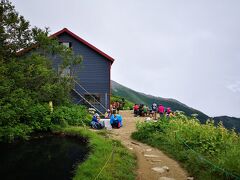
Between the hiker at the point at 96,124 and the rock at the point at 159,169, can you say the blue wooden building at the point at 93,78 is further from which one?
the rock at the point at 159,169

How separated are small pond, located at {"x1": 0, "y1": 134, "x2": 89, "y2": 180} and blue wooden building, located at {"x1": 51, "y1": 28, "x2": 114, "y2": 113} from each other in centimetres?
1121

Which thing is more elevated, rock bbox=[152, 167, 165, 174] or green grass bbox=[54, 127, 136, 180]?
green grass bbox=[54, 127, 136, 180]

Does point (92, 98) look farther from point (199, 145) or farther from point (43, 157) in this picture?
point (199, 145)

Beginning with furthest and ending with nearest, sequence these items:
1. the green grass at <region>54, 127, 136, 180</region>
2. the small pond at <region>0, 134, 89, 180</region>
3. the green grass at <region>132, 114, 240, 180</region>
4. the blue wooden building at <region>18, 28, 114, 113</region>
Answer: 1. the blue wooden building at <region>18, 28, 114, 113</region>
2. the small pond at <region>0, 134, 89, 180</region>
3. the green grass at <region>54, 127, 136, 180</region>
4. the green grass at <region>132, 114, 240, 180</region>

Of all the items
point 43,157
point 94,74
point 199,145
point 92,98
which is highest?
point 94,74

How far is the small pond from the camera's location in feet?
29.0

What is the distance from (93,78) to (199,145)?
17611 millimetres

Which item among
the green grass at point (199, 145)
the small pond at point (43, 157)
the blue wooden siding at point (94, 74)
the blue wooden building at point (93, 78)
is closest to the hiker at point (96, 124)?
the small pond at point (43, 157)

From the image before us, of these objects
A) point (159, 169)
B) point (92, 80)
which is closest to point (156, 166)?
point (159, 169)

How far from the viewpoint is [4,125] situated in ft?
39.3

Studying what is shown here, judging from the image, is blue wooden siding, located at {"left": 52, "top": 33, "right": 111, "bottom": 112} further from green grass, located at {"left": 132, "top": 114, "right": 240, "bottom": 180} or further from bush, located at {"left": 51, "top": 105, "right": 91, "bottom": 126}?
green grass, located at {"left": 132, "top": 114, "right": 240, "bottom": 180}

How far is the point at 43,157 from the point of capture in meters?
11.1

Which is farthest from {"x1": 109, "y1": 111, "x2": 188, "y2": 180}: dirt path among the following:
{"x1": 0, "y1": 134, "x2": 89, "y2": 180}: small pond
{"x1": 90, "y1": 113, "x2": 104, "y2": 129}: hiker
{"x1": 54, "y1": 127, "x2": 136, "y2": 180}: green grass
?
{"x1": 90, "y1": 113, "x2": 104, "y2": 129}: hiker

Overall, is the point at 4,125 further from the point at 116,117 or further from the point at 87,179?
the point at 116,117
